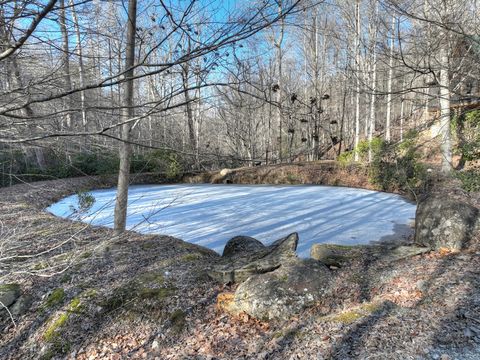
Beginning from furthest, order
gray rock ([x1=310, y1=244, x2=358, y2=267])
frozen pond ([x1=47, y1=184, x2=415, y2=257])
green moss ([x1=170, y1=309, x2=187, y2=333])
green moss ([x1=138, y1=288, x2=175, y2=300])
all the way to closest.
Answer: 1. frozen pond ([x1=47, y1=184, x2=415, y2=257])
2. gray rock ([x1=310, y1=244, x2=358, y2=267])
3. green moss ([x1=138, y1=288, x2=175, y2=300])
4. green moss ([x1=170, y1=309, x2=187, y2=333])

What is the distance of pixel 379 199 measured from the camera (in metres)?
7.24

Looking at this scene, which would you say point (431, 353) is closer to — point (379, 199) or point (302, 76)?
point (379, 199)

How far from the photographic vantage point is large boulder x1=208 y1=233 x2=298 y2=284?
2906mm

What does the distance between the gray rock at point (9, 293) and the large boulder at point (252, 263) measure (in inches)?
70.2

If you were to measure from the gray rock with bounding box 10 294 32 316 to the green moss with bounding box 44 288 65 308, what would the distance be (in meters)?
0.16

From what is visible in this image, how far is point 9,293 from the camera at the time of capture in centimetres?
272

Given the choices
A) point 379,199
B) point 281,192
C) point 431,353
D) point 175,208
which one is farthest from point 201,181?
point 431,353

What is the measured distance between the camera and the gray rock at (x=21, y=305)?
2.62m

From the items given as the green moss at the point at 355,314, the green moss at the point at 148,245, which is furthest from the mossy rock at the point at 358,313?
the green moss at the point at 148,245

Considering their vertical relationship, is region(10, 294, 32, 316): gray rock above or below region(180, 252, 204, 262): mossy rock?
below

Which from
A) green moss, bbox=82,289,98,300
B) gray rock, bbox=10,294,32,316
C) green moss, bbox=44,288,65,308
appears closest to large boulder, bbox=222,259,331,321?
green moss, bbox=82,289,98,300

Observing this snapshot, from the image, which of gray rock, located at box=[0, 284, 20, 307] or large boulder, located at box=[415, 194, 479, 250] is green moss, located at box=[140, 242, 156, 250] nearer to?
gray rock, located at box=[0, 284, 20, 307]

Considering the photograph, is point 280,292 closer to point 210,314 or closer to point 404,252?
point 210,314

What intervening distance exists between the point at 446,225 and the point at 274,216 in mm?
3125
